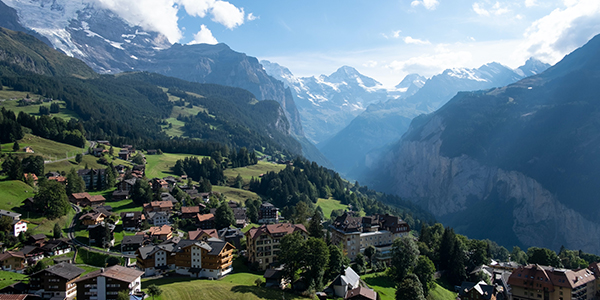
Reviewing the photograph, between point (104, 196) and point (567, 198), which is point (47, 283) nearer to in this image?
point (104, 196)

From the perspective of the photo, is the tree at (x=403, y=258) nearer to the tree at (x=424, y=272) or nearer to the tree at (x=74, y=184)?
the tree at (x=424, y=272)

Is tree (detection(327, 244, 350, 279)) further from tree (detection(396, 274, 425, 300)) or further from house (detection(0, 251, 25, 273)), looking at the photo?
house (detection(0, 251, 25, 273))

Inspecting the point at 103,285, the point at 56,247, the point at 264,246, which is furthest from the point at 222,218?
the point at 103,285

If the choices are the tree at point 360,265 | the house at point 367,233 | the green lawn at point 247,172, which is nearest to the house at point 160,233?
the house at point 367,233

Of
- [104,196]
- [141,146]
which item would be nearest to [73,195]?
[104,196]

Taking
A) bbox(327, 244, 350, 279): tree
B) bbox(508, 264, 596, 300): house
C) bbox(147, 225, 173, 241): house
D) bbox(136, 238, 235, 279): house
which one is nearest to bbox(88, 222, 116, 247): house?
bbox(147, 225, 173, 241): house

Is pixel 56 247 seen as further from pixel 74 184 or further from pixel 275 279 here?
pixel 275 279

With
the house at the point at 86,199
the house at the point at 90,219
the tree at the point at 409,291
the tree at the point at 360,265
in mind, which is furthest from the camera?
the house at the point at 86,199
